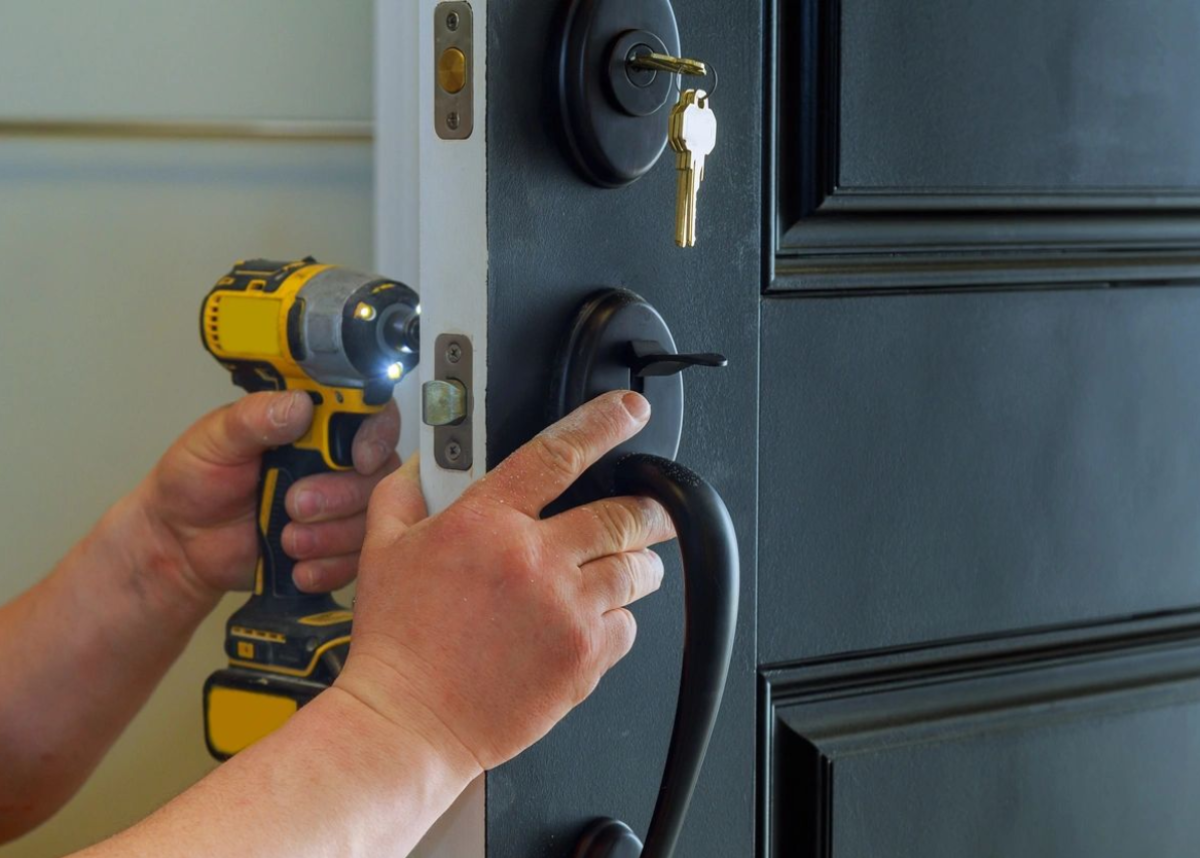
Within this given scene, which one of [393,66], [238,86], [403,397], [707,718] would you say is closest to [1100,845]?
[707,718]

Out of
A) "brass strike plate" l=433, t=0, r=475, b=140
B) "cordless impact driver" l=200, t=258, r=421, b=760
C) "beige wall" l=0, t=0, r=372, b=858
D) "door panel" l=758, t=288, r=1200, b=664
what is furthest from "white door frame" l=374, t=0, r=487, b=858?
"beige wall" l=0, t=0, r=372, b=858

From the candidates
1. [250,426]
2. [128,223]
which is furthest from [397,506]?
[128,223]

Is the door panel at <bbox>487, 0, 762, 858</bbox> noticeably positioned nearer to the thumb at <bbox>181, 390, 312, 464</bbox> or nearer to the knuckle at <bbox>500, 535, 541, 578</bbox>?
the knuckle at <bbox>500, 535, 541, 578</bbox>

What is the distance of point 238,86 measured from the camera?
135cm

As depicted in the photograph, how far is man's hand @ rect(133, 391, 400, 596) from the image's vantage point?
981 mm

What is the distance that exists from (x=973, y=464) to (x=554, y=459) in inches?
11.1

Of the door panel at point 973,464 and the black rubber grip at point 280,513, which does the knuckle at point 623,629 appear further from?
the black rubber grip at point 280,513

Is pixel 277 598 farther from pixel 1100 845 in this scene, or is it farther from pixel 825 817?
pixel 1100 845

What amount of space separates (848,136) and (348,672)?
356mm

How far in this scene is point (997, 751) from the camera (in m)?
0.70

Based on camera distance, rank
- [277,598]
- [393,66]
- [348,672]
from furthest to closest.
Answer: [393,66] → [277,598] → [348,672]

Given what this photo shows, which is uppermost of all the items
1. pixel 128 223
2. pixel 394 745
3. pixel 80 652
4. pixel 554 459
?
pixel 128 223

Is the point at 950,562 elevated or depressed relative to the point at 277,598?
elevated

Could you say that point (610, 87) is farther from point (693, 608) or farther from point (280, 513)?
point (280, 513)
